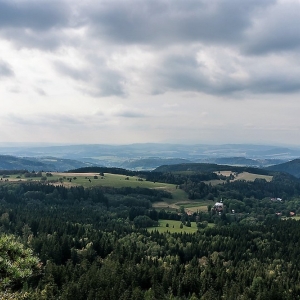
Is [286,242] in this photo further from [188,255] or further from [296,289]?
[296,289]

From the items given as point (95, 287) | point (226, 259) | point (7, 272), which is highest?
point (7, 272)

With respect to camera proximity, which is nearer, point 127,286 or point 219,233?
point 127,286

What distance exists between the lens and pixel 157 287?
4139 inches

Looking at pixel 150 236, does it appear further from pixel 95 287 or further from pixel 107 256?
pixel 95 287

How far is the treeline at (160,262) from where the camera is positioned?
100250 mm

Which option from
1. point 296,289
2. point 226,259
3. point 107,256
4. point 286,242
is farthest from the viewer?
point 286,242

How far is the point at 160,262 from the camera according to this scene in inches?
5340

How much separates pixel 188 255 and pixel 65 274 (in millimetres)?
69010

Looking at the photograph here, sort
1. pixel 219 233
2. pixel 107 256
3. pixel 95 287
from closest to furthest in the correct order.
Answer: pixel 95 287
pixel 107 256
pixel 219 233

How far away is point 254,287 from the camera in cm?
10519

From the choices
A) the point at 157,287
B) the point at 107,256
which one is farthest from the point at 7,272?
the point at 107,256

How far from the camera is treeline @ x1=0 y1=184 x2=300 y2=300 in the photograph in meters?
100

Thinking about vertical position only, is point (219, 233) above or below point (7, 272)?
below

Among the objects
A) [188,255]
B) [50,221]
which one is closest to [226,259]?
[188,255]
